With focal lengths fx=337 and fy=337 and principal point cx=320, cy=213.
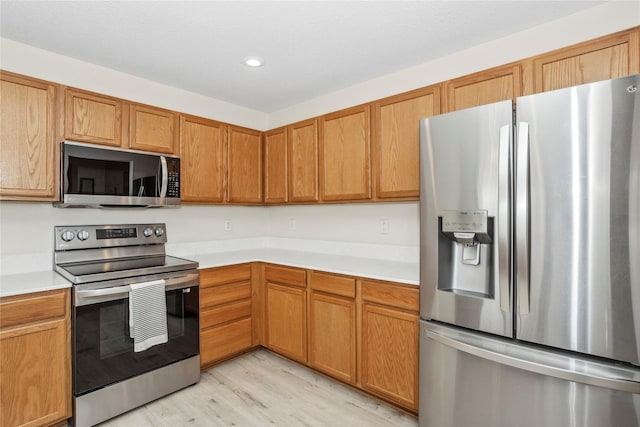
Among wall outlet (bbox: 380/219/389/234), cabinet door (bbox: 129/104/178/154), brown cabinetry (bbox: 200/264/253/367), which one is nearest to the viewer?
cabinet door (bbox: 129/104/178/154)

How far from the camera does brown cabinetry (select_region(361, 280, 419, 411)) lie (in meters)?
2.06

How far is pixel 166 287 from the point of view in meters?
2.36

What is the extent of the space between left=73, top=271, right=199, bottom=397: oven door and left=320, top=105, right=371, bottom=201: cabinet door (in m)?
1.36

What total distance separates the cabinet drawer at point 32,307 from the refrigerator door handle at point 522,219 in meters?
2.46

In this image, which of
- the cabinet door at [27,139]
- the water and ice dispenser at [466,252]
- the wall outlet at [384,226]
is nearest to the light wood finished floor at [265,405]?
the water and ice dispenser at [466,252]

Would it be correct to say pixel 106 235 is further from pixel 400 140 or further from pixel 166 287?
pixel 400 140

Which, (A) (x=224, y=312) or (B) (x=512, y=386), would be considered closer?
(B) (x=512, y=386)

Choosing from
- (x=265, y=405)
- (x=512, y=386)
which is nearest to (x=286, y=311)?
(x=265, y=405)

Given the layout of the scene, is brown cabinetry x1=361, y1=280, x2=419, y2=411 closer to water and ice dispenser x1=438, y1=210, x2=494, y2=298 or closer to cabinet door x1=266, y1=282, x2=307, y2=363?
water and ice dispenser x1=438, y1=210, x2=494, y2=298

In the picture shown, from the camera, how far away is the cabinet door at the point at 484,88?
76.5 inches

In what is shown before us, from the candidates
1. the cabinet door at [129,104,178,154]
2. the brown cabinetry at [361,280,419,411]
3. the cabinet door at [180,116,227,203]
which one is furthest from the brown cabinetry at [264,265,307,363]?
the cabinet door at [129,104,178,154]

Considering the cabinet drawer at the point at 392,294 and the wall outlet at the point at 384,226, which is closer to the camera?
the cabinet drawer at the point at 392,294

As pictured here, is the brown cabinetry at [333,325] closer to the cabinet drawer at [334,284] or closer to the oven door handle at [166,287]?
the cabinet drawer at [334,284]

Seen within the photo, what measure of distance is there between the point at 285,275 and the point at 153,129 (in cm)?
158
